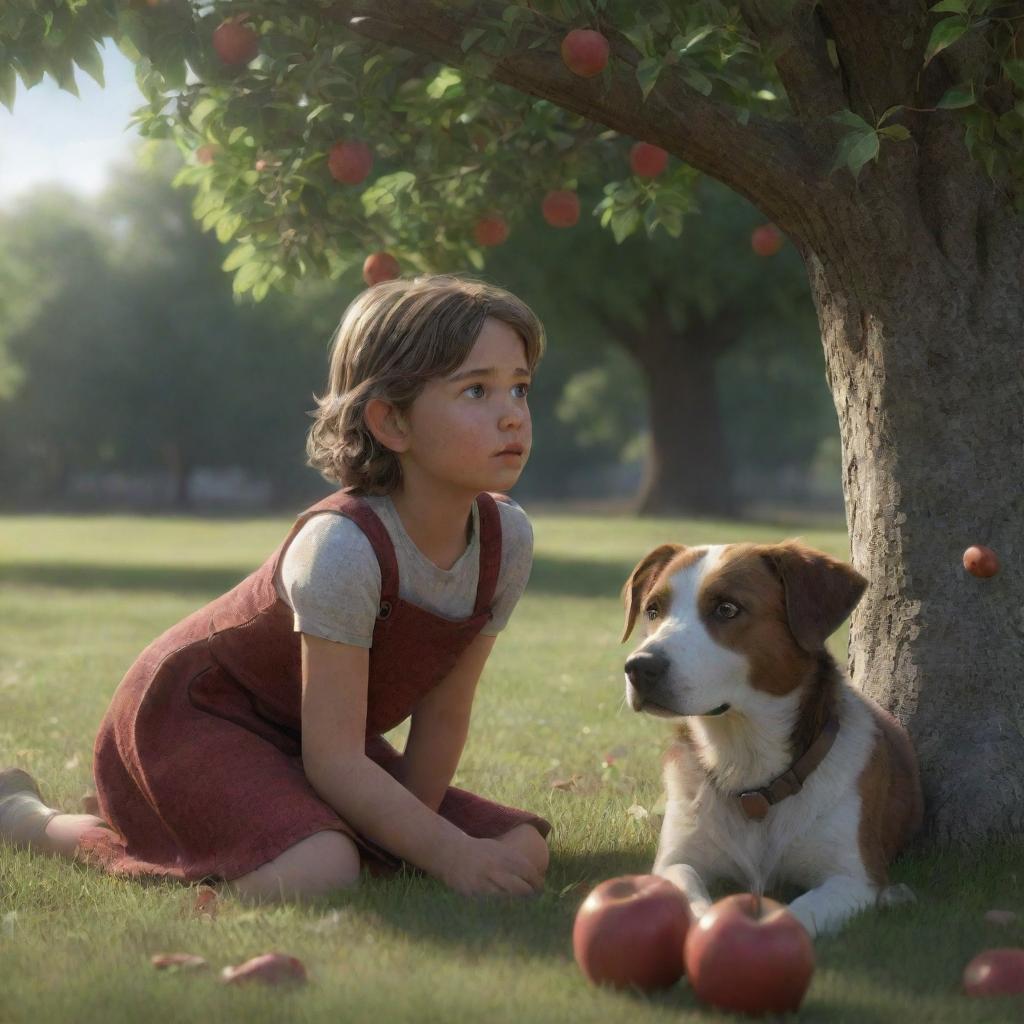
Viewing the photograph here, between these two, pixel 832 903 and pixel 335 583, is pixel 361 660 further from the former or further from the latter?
pixel 832 903

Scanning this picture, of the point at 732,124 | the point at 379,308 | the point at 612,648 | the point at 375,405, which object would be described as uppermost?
the point at 732,124

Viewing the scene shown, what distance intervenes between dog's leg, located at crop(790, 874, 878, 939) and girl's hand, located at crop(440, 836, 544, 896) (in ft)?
2.59

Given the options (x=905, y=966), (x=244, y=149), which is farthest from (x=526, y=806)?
(x=244, y=149)

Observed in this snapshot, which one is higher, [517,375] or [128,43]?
[128,43]

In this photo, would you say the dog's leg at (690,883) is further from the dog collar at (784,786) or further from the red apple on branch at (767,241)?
the red apple on branch at (767,241)

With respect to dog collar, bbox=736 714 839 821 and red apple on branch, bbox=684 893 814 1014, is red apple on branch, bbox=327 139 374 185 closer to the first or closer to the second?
dog collar, bbox=736 714 839 821

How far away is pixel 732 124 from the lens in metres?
4.87

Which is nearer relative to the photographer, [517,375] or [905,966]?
[905,966]

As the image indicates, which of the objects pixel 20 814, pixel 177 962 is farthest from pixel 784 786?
pixel 20 814

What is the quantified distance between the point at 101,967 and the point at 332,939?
0.59m

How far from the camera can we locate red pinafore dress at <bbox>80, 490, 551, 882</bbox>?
14.6ft

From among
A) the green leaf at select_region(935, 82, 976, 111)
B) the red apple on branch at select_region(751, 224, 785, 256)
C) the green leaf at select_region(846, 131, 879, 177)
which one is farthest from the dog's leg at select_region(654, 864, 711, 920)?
the red apple on branch at select_region(751, 224, 785, 256)

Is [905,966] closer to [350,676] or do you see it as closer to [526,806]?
[350,676]

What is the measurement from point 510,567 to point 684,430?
90.4ft
